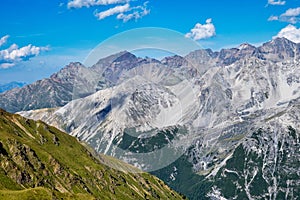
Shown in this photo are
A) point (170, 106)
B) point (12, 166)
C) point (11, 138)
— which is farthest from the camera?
point (11, 138)

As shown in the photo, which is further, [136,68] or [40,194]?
[40,194]

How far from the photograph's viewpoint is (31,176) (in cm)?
18050

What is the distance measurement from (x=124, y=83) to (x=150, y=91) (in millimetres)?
1939

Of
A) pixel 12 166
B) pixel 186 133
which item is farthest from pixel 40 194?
pixel 186 133

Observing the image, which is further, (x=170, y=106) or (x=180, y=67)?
(x=170, y=106)

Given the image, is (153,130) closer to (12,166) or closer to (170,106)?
(170,106)

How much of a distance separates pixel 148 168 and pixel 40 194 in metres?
101

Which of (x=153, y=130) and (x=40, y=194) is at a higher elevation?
(x=153, y=130)

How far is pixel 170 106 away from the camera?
30688 millimetres

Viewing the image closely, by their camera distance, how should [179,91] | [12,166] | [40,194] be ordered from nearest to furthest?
[179,91], [40,194], [12,166]

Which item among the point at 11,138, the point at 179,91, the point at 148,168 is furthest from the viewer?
the point at 11,138

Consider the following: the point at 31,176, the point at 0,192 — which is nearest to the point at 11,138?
the point at 31,176

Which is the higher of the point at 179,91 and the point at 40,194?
the point at 179,91

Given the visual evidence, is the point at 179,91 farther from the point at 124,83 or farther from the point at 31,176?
the point at 31,176
